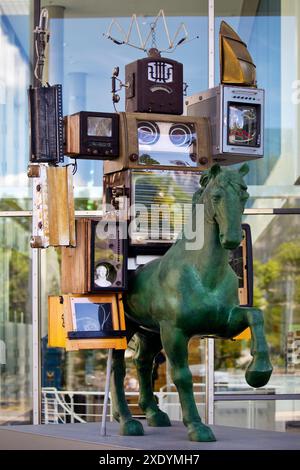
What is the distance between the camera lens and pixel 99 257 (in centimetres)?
654

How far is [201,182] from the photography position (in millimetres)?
6043

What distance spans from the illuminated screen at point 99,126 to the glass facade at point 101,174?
327 cm

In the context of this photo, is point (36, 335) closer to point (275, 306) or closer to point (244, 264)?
point (275, 306)

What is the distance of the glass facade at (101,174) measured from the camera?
32.3ft

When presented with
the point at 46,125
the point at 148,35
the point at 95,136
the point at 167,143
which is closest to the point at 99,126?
the point at 95,136

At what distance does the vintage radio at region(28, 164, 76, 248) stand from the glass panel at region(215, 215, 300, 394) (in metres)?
3.71

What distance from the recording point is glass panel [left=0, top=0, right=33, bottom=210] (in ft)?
33.5

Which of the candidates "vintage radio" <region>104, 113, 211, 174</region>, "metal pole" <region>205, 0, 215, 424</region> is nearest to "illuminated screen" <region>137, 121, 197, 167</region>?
"vintage radio" <region>104, 113, 211, 174</region>

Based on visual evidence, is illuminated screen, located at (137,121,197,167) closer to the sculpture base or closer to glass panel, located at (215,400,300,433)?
the sculpture base
